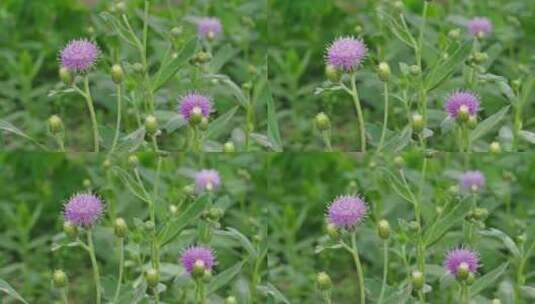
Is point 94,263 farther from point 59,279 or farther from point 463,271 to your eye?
point 463,271

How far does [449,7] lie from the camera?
305cm

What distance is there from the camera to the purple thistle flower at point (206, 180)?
9.26ft

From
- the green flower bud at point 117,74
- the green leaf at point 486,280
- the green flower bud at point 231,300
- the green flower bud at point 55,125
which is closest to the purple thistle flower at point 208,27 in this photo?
the green flower bud at point 117,74

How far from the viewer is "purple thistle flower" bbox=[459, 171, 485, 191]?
284 cm

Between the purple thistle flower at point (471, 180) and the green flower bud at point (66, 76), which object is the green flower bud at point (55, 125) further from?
the purple thistle flower at point (471, 180)

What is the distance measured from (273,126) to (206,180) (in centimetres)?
23

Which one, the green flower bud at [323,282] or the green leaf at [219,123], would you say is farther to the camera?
the green leaf at [219,123]

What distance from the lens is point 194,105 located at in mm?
2664

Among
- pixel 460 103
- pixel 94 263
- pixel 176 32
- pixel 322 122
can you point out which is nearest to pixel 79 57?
pixel 176 32

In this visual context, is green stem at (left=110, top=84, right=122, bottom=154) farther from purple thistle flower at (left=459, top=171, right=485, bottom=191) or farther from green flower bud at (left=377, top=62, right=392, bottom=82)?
purple thistle flower at (left=459, top=171, right=485, bottom=191)

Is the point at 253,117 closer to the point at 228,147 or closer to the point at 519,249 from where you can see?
the point at 228,147

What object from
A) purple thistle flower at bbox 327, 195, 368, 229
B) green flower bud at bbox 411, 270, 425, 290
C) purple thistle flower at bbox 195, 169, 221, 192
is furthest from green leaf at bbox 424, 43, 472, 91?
purple thistle flower at bbox 195, 169, 221, 192

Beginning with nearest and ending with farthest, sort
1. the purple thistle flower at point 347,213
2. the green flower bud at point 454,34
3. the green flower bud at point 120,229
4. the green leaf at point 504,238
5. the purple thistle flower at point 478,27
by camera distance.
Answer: the green flower bud at point 120,229 < the purple thistle flower at point 347,213 < the green leaf at point 504,238 < the green flower bud at point 454,34 < the purple thistle flower at point 478,27

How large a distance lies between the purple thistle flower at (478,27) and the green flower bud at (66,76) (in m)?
1.11
